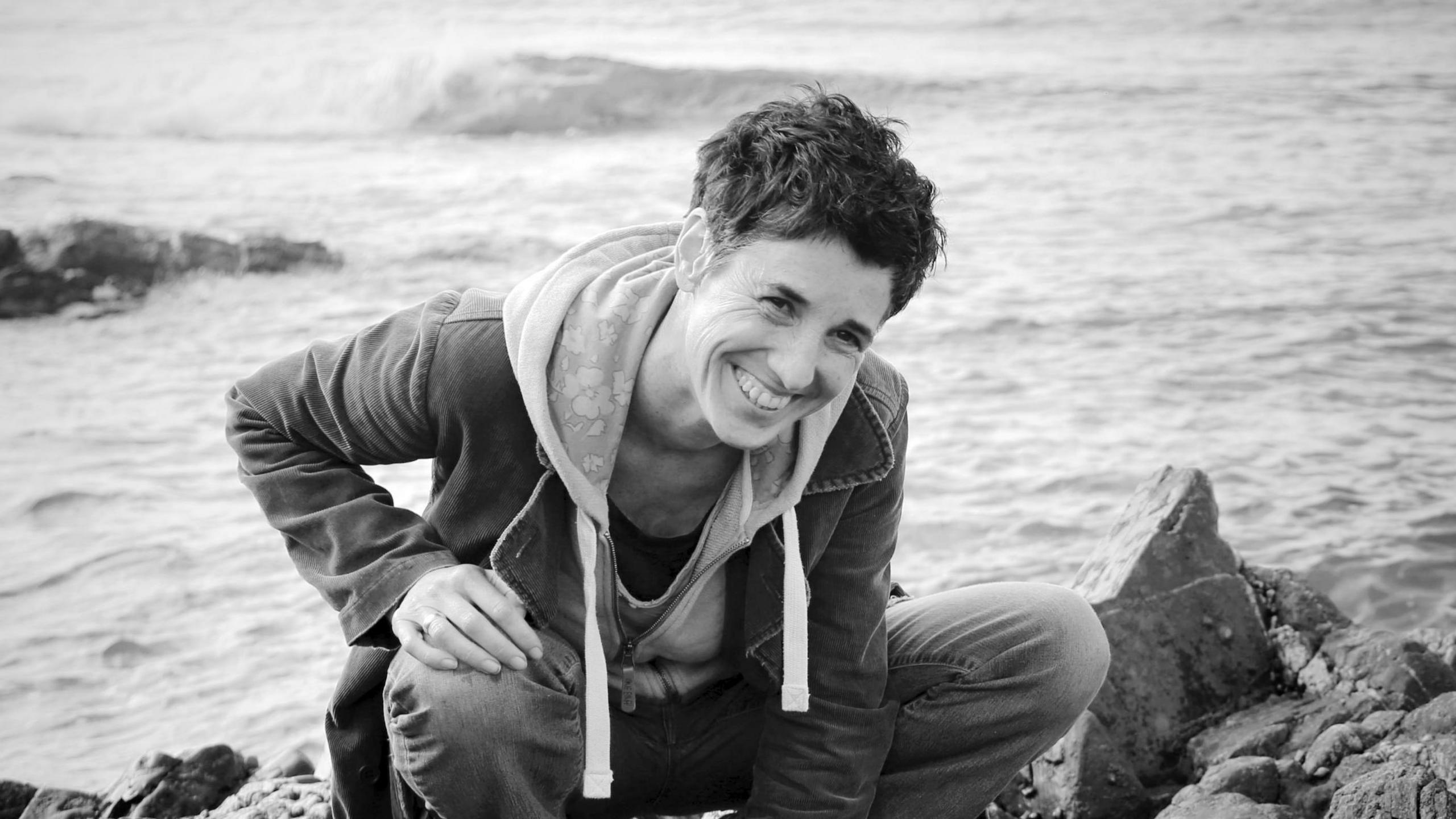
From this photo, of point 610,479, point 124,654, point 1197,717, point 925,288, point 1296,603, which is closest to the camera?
point 610,479

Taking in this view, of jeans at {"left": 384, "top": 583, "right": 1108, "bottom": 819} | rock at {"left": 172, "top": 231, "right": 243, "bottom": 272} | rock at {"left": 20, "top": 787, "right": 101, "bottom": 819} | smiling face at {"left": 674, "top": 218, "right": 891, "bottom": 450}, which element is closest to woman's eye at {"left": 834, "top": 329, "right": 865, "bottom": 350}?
smiling face at {"left": 674, "top": 218, "right": 891, "bottom": 450}

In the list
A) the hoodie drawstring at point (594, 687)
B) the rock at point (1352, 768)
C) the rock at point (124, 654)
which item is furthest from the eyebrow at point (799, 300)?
the rock at point (124, 654)

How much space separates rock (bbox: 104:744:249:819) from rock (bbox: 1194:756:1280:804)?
2.26 metres

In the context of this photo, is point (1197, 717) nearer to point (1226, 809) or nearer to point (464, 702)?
point (1226, 809)

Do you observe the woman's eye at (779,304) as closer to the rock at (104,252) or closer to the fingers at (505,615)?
the fingers at (505,615)

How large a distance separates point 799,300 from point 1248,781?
163cm

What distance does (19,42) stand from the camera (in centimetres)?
2448

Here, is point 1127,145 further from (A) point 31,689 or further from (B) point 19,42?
(B) point 19,42

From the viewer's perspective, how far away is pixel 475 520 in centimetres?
246

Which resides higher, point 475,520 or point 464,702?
point 475,520

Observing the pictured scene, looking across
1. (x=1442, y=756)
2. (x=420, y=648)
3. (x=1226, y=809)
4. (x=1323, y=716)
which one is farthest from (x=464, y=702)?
(x=1323, y=716)

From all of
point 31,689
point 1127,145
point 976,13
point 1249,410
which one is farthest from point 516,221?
point 976,13

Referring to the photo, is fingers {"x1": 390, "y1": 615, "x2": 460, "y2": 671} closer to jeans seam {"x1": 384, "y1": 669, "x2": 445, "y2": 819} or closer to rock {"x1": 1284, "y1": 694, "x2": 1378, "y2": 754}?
A: jeans seam {"x1": 384, "y1": 669, "x2": 445, "y2": 819}

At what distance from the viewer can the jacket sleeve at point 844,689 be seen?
251 cm
